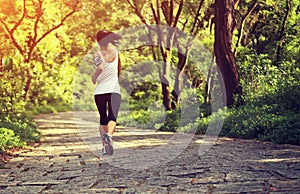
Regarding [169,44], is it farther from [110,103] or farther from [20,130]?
[110,103]

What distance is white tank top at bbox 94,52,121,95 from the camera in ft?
31.3

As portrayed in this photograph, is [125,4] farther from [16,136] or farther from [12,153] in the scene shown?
[12,153]

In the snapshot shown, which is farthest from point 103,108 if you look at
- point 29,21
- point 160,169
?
point 29,21

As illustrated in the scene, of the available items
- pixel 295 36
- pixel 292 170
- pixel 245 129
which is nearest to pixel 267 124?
pixel 245 129

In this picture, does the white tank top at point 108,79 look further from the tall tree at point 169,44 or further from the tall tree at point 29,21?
the tall tree at point 29,21

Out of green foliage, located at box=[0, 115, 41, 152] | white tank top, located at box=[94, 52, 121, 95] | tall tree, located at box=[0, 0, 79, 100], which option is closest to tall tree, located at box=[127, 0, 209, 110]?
tall tree, located at box=[0, 0, 79, 100]

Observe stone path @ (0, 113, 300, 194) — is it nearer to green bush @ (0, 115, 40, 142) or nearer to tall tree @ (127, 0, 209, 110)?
green bush @ (0, 115, 40, 142)

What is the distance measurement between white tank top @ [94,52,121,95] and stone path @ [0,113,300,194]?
1.08m

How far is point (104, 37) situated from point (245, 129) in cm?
386

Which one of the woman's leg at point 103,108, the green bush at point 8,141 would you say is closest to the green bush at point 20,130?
the green bush at point 8,141

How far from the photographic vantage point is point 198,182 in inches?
255

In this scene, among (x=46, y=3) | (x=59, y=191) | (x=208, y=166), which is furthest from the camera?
(x=46, y=3)

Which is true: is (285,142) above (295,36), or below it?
below

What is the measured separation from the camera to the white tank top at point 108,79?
9.55 meters
